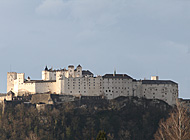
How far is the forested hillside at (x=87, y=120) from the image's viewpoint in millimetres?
94438

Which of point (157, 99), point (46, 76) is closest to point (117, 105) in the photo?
point (157, 99)

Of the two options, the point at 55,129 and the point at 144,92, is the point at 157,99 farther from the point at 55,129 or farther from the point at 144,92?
the point at 55,129

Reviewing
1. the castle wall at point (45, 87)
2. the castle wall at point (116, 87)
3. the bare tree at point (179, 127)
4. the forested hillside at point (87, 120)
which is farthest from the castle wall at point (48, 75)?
the bare tree at point (179, 127)

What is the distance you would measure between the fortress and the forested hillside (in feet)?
6.49

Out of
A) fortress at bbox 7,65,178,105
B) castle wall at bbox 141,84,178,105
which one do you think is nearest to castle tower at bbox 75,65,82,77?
fortress at bbox 7,65,178,105

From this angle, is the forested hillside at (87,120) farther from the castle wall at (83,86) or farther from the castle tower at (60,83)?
the castle tower at (60,83)

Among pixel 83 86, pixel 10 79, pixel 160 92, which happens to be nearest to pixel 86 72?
pixel 83 86

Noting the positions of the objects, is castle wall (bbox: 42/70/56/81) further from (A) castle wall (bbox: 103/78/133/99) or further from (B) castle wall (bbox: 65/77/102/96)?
(A) castle wall (bbox: 103/78/133/99)

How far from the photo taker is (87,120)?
324 ft

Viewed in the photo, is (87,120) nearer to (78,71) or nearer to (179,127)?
(78,71)

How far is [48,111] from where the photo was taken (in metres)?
97.7

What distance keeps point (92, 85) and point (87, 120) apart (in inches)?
358

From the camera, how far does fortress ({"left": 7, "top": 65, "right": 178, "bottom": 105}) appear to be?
103m

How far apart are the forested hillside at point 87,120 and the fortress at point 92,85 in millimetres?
1977
